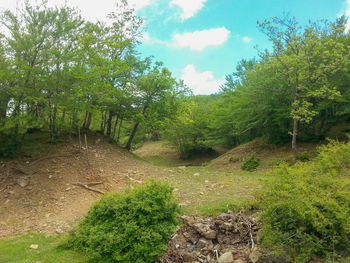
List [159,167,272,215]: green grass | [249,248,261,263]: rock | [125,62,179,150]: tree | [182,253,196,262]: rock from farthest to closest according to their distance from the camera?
[125,62,179,150]: tree < [159,167,272,215]: green grass < [182,253,196,262]: rock < [249,248,261,263]: rock

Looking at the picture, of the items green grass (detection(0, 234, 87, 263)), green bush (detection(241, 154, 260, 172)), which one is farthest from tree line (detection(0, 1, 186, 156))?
green bush (detection(241, 154, 260, 172))

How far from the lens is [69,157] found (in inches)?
399

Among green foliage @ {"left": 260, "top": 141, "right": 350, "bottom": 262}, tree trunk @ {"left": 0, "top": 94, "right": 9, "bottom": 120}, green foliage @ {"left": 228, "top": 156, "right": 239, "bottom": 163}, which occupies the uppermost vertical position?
tree trunk @ {"left": 0, "top": 94, "right": 9, "bottom": 120}

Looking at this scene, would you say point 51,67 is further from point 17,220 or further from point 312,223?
point 312,223

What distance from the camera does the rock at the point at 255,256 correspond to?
3673 mm

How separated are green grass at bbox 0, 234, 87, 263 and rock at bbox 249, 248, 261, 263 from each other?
3.29 m

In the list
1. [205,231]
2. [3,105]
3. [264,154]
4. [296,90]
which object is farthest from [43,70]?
[264,154]

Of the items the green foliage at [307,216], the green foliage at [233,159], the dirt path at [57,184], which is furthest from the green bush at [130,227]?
the green foliage at [233,159]

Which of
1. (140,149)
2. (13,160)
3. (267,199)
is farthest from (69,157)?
(140,149)

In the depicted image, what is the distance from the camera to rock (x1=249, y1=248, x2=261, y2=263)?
3673 mm

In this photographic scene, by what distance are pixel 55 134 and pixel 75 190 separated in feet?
15.3

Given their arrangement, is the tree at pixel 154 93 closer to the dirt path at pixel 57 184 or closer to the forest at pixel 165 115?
the forest at pixel 165 115

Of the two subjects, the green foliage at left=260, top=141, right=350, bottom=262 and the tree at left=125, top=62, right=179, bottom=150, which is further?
the tree at left=125, top=62, right=179, bottom=150

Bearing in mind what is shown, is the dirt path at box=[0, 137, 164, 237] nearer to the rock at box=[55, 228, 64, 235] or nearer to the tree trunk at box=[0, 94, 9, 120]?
the rock at box=[55, 228, 64, 235]
